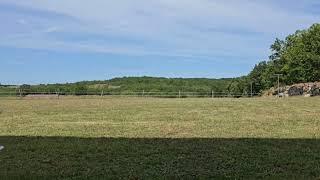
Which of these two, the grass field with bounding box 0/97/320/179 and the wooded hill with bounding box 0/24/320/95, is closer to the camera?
the grass field with bounding box 0/97/320/179

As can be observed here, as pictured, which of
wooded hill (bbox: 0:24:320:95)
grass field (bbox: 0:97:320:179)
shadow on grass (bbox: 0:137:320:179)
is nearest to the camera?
shadow on grass (bbox: 0:137:320:179)

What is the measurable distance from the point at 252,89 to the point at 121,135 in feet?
388

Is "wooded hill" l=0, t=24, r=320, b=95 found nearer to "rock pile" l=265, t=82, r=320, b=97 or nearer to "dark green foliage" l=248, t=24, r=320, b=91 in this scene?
"dark green foliage" l=248, t=24, r=320, b=91

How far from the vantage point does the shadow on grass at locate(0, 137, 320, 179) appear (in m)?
10.9

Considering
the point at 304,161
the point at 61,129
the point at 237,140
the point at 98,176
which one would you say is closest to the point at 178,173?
the point at 98,176

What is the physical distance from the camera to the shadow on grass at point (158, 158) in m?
10.9

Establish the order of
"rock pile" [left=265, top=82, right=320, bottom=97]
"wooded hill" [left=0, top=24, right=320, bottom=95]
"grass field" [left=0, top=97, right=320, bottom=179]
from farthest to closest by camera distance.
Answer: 1. "wooded hill" [left=0, top=24, right=320, bottom=95]
2. "rock pile" [left=265, top=82, right=320, bottom=97]
3. "grass field" [left=0, top=97, right=320, bottom=179]

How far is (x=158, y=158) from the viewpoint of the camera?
42.3 feet

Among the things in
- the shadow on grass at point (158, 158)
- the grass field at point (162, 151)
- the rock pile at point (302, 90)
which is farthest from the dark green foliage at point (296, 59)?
the shadow on grass at point (158, 158)

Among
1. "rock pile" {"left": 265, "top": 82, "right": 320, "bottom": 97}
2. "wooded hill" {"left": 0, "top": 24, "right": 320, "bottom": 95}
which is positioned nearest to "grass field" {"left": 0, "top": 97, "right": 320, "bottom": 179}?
"rock pile" {"left": 265, "top": 82, "right": 320, "bottom": 97}

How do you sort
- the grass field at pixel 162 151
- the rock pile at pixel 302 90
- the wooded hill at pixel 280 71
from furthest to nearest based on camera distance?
1. the wooded hill at pixel 280 71
2. the rock pile at pixel 302 90
3. the grass field at pixel 162 151

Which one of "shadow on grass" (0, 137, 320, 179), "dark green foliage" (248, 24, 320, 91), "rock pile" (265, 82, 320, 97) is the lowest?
"shadow on grass" (0, 137, 320, 179)

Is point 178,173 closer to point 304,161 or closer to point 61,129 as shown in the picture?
point 304,161

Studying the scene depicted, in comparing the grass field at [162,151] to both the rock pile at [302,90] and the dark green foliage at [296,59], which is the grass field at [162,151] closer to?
the rock pile at [302,90]
